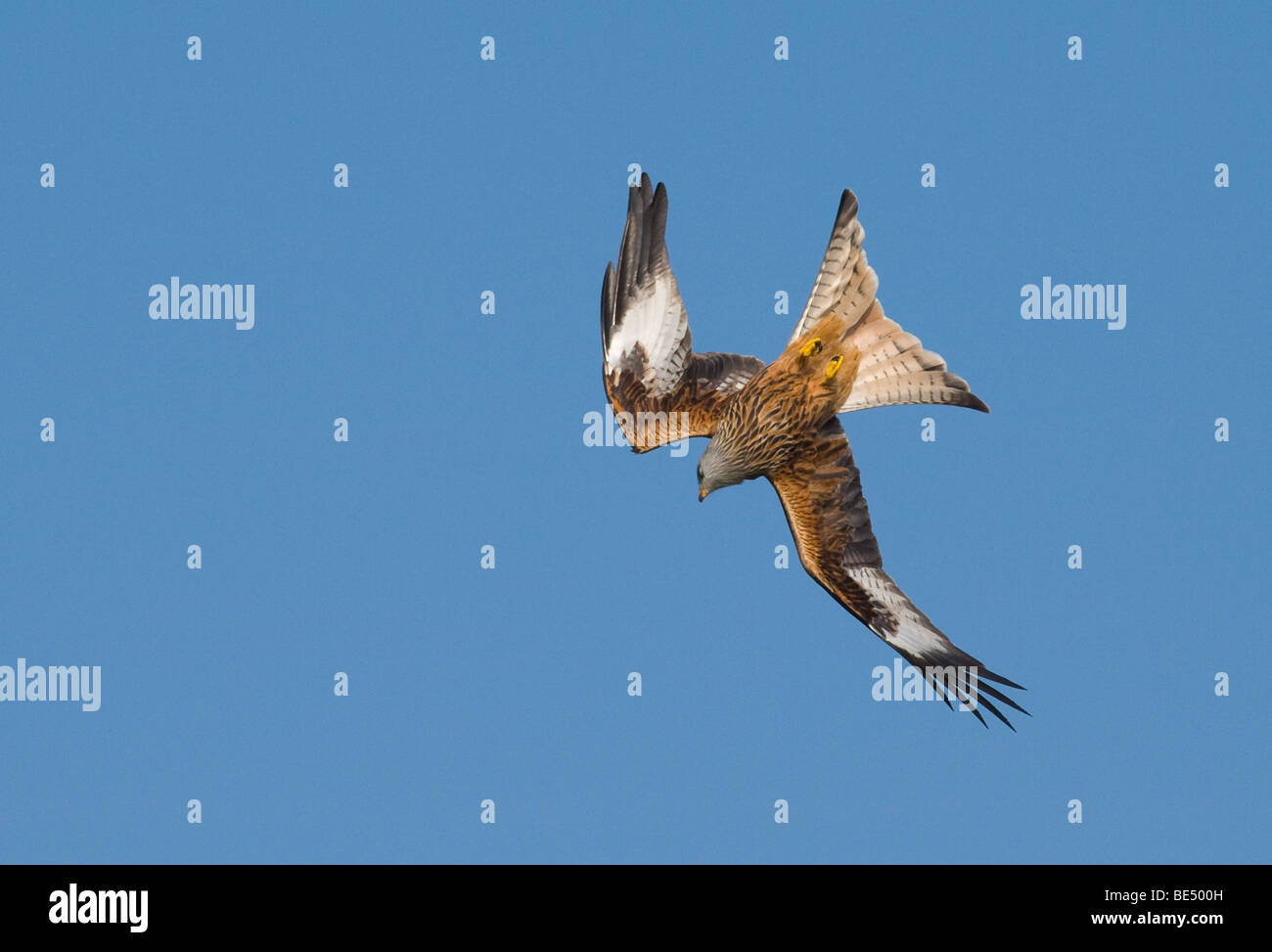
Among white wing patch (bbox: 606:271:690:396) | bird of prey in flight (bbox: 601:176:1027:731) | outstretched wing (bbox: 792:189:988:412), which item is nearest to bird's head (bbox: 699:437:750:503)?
bird of prey in flight (bbox: 601:176:1027:731)

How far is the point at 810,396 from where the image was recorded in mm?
13828

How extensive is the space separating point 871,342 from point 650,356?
5.76 ft

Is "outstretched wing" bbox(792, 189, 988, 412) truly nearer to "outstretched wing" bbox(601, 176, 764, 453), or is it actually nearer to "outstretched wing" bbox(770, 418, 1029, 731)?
"outstretched wing" bbox(770, 418, 1029, 731)

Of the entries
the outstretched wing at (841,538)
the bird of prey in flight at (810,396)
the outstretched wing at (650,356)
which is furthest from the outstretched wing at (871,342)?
the outstretched wing at (650,356)

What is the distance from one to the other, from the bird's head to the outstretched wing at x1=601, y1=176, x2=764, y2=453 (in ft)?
1.18

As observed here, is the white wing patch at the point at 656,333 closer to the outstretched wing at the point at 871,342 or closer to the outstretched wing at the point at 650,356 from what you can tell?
the outstretched wing at the point at 650,356

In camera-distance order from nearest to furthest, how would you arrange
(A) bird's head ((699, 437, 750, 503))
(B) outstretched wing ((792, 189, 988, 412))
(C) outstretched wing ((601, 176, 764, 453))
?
(B) outstretched wing ((792, 189, 988, 412)) → (A) bird's head ((699, 437, 750, 503)) → (C) outstretched wing ((601, 176, 764, 453))

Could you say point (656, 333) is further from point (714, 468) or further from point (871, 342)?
point (871, 342)

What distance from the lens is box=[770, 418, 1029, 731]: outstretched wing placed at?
1398 cm

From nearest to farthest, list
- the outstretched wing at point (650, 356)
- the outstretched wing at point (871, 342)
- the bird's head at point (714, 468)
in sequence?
the outstretched wing at point (871, 342) → the bird's head at point (714, 468) → the outstretched wing at point (650, 356)

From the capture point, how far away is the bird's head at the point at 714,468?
45.4 feet

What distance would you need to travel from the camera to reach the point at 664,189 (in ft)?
45.2

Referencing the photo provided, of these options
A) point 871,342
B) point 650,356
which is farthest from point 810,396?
point 650,356
